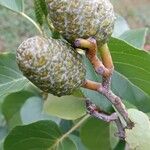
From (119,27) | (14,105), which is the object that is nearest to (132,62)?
(119,27)

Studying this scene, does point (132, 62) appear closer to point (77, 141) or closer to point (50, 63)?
point (50, 63)

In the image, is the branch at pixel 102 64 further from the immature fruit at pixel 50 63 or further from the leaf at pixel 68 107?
the leaf at pixel 68 107

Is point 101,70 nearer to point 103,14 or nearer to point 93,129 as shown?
point 103,14

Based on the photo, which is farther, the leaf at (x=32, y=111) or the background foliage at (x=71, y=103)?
the leaf at (x=32, y=111)

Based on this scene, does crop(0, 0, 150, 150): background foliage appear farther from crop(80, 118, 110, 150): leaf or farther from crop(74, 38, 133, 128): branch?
crop(74, 38, 133, 128): branch

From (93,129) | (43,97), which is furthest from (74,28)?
(43,97)

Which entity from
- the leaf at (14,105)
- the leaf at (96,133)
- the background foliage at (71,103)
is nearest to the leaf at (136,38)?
the background foliage at (71,103)
